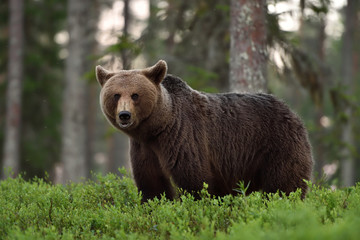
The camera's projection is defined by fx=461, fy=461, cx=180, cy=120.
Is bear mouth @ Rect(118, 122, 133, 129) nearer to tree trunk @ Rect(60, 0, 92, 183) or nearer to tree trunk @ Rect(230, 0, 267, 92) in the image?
tree trunk @ Rect(230, 0, 267, 92)

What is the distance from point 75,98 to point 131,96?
34.4 ft

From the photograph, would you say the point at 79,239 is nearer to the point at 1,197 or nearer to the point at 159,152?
the point at 159,152

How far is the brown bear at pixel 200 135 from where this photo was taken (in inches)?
206

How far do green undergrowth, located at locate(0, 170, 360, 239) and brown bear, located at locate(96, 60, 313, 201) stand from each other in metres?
0.53

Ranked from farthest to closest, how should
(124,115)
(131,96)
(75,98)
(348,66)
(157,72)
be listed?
1. (348,66)
2. (75,98)
3. (157,72)
4. (131,96)
5. (124,115)

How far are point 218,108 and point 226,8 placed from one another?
3.79m

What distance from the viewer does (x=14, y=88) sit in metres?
15.7

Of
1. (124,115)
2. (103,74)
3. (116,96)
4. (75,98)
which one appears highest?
(103,74)

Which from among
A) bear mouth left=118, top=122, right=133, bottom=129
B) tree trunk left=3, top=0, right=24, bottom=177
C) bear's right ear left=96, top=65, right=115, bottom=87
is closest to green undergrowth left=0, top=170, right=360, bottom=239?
bear mouth left=118, top=122, right=133, bottom=129

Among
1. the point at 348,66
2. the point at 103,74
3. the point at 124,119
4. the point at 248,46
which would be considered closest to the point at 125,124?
the point at 124,119

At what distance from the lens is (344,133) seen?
17.5m

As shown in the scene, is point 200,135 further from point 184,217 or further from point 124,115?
point 184,217

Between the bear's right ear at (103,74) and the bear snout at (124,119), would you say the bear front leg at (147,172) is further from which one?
the bear's right ear at (103,74)

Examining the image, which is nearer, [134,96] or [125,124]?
[125,124]
